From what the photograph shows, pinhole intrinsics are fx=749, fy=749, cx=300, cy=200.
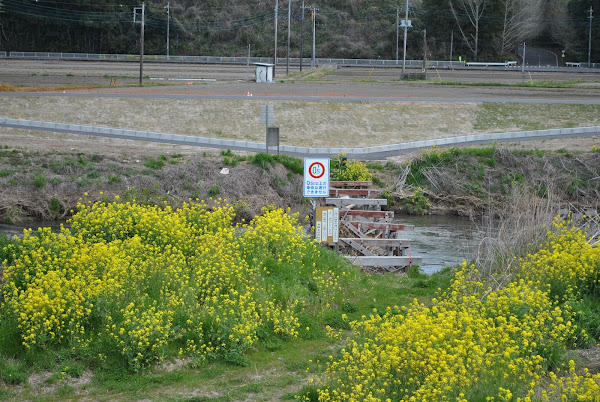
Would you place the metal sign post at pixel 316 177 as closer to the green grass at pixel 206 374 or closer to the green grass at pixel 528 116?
the green grass at pixel 206 374

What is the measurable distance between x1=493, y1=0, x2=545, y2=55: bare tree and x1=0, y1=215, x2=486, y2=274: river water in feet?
221

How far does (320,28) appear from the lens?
9956cm

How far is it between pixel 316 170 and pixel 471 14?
3196 inches

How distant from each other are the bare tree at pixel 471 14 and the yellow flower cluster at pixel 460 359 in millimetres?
83123

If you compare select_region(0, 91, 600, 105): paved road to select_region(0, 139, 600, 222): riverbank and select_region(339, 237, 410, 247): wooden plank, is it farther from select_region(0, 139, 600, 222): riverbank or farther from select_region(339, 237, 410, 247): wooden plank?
select_region(339, 237, 410, 247): wooden plank

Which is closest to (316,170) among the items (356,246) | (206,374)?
(356,246)

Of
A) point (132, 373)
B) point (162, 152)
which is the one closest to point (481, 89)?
point (162, 152)

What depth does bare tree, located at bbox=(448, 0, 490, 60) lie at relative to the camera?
89.4 metres

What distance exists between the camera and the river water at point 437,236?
20.3 m

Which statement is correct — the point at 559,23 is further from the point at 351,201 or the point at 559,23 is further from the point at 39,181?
the point at 39,181

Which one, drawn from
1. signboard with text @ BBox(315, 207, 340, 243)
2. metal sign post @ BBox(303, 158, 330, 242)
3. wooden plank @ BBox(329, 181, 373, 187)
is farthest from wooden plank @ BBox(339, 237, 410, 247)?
wooden plank @ BBox(329, 181, 373, 187)

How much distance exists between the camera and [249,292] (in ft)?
38.1

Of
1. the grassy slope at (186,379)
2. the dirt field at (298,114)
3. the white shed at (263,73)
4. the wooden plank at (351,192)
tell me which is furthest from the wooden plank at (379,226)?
the white shed at (263,73)

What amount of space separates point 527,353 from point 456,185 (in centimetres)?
2086
